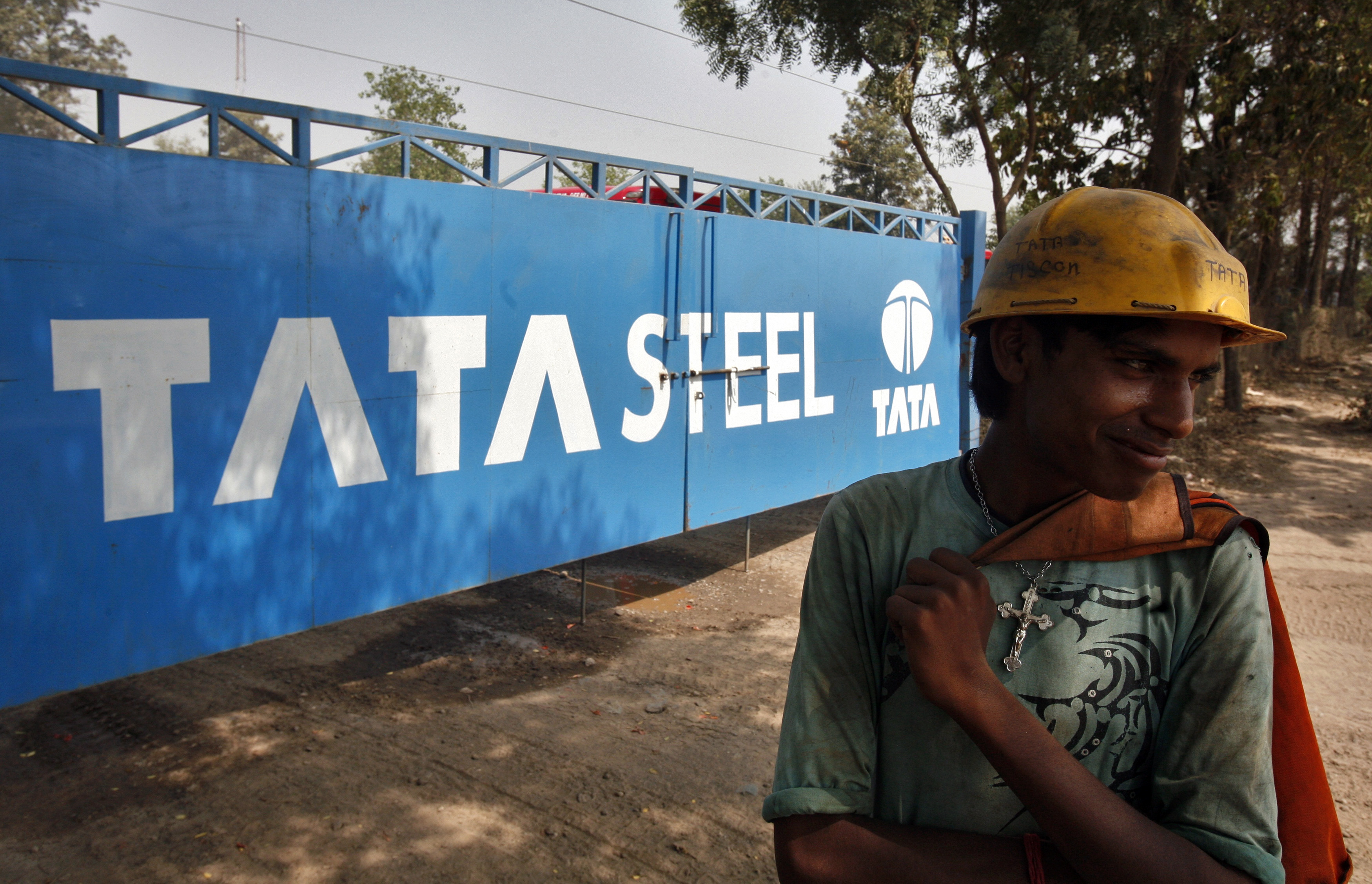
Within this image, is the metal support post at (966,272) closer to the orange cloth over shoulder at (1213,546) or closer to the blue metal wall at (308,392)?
the blue metal wall at (308,392)

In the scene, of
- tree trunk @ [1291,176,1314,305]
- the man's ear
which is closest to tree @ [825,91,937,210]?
tree trunk @ [1291,176,1314,305]

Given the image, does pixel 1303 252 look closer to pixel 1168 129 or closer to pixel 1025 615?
pixel 1168 129

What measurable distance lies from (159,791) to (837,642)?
13.2 feet

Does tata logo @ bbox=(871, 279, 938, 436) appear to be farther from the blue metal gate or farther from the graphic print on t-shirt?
the graphic print on t-shirt

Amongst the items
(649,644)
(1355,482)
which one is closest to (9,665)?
(649,644)

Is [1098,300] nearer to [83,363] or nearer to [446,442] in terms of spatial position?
[83,363]

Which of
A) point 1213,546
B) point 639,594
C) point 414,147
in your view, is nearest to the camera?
point 1213,546

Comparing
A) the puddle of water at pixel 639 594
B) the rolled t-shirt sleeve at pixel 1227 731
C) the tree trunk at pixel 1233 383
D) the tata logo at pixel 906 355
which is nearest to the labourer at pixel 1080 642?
the rolled t-shirt sleeve at pixel 1227 731

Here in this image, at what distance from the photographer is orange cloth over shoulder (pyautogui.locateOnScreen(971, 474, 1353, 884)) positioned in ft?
4.04

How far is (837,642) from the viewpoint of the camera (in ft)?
4.26

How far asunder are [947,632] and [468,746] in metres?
4.04

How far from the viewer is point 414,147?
19.0 ft

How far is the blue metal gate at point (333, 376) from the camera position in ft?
12.0

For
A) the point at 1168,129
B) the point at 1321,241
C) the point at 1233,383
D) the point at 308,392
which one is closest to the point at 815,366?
the point at 308,392
